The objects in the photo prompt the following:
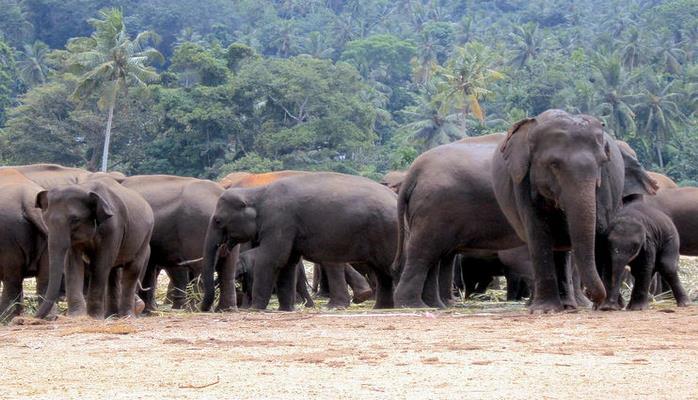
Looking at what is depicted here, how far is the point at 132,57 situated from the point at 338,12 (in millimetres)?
73891

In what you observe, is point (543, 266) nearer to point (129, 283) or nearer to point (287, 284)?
point (287, 284)

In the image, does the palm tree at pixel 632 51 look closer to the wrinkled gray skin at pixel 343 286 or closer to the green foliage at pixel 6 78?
the green foliage at pixel 6 78

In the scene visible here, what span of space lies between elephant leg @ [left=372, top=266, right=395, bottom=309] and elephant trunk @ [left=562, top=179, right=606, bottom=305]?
3962 mm

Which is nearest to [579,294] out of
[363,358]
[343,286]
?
[343,286]

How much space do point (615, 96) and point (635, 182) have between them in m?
65.0

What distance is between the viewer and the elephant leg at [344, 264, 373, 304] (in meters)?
16.9

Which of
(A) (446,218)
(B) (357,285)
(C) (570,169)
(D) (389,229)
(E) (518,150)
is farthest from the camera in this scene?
(B) (357,285)

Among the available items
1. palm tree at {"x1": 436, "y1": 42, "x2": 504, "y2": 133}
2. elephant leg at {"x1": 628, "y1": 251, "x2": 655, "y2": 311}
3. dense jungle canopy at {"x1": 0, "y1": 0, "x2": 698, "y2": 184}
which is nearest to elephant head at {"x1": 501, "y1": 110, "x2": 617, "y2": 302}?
elephant leg at {"x1": 628, "y1": 251, "x2": 655, "y2": 311}

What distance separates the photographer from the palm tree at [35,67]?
304 ft

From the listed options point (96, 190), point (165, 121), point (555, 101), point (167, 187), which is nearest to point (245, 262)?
point (167, 187)

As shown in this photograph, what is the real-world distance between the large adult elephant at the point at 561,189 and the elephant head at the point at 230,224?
3116 mm

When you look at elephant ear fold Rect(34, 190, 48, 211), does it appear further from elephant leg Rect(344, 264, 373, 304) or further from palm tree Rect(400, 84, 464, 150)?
palm tree Rect(400, 84, 464, 150)

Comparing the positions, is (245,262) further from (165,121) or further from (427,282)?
(165,121)

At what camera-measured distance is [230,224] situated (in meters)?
14.2
